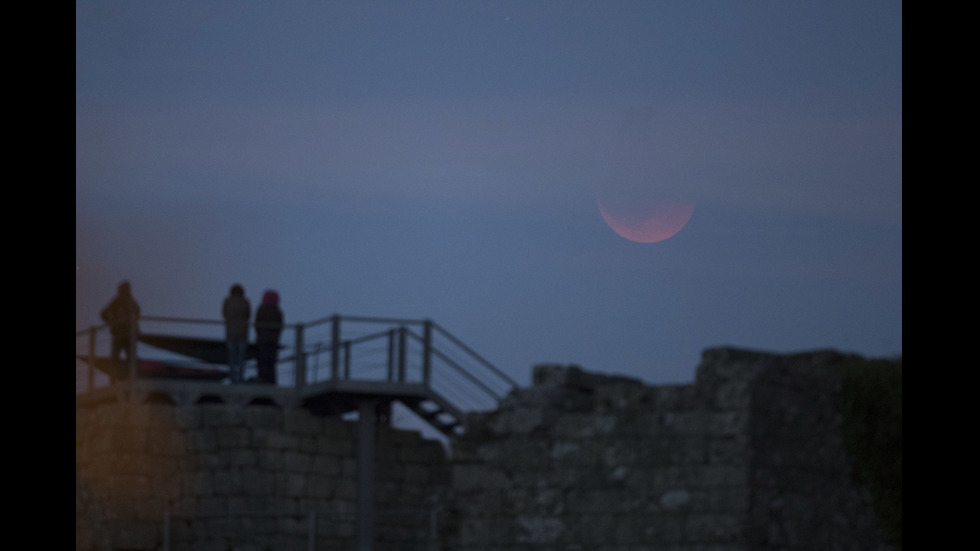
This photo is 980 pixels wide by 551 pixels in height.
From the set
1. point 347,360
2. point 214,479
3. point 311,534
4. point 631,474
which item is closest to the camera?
point 631,474

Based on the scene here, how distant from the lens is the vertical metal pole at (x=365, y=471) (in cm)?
1620

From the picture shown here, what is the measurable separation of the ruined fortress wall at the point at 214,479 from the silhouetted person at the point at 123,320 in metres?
0.77

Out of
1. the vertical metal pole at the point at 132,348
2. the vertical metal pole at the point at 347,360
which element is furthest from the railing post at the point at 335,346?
the vertical metal pole at the point at 132,348

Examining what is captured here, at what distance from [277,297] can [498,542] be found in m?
5.59

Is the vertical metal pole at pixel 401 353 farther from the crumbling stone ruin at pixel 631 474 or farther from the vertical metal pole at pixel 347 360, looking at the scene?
the crumbling stone ruin at pixel 631 474

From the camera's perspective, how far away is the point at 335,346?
53.8ft

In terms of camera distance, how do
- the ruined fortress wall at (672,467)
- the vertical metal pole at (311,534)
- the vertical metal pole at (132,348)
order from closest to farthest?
the ruined fortress wall at (672,467)
the vertical metal pole at (311,534)
the vertical metal pole at (132,348)

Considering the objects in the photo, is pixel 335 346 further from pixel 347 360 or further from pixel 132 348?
pixel 132 348

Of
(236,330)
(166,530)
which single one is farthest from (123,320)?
(166,530)

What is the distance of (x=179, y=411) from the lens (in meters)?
15.7

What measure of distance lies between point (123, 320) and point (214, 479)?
2.18m

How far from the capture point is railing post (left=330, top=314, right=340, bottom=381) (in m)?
16.2
